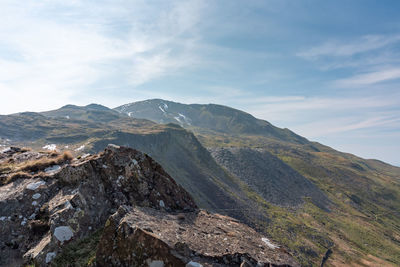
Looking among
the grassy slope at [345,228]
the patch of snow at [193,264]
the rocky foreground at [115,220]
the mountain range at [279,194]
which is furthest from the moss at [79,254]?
the grassy slope at [345,228]

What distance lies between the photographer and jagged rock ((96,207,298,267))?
6207 millimetres

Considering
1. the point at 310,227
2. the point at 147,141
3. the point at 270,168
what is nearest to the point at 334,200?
the point at 270,168

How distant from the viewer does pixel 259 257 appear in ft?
24.5

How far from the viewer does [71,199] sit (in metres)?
8.72

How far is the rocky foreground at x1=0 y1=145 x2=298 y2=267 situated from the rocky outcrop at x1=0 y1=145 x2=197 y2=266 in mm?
32

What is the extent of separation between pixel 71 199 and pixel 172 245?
17.6 feet

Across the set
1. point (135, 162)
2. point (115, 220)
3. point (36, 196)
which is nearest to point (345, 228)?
point (135, 162)

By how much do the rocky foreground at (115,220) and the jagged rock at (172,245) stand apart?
26 millimetres

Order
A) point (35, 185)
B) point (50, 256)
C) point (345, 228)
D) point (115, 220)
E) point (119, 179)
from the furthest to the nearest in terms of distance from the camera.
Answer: point (345, 228) < point (119, 179) < point (35, 185) < point (115, 220) < point (50, 256)

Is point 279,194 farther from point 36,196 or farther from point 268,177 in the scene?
point 36,196

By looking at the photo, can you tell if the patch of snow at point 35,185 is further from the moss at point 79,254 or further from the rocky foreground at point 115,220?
the moss at point 79,254

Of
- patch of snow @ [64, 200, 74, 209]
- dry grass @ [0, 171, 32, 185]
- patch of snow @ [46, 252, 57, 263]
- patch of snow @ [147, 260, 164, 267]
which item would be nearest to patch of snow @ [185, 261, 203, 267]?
patch of snow @ [147, 260, 164, 267]

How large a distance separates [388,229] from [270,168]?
68452 mm

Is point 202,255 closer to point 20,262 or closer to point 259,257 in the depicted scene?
point 259,257
